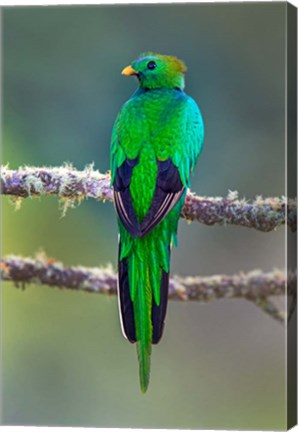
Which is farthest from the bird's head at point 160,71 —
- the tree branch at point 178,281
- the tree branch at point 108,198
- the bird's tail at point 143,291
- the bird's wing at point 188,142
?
the tree branch at point 178,281

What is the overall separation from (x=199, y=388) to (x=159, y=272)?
63cm

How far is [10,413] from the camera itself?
535 cm

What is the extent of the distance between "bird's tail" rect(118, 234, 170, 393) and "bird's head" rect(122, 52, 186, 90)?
0.77 m

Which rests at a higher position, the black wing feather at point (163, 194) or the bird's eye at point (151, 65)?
the bird's eye at point (151, 65)

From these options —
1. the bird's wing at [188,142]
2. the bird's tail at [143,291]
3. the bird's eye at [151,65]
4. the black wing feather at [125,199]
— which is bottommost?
the bird's tail at [143,291]

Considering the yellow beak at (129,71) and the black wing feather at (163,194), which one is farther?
the yellow beak at (129,71)

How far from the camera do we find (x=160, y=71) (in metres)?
5.12

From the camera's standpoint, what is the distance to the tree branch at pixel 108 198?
16.3ft

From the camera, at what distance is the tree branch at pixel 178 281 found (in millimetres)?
5059

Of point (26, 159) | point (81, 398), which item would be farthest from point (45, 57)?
point (81, 398)

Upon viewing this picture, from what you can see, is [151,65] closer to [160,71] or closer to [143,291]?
[160,71]

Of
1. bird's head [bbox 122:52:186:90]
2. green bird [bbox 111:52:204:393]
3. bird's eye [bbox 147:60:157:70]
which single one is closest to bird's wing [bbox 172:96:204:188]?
green bird [bbox 111:52:204:393]

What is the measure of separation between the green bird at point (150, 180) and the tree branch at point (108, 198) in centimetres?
11

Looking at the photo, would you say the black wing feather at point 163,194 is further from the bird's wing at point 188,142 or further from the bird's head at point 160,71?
the bird's head at point 160,71
